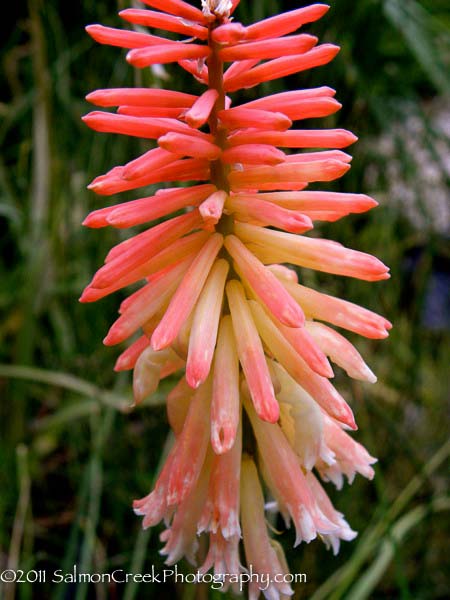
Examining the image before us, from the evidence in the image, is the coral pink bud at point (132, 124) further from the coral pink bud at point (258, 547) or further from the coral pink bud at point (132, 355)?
the coral pink bud at point (258, 547)

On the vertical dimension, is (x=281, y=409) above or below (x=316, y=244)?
below

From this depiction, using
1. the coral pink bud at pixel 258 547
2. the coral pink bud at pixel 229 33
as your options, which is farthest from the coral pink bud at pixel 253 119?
the coral pink bud at pixel 258 547

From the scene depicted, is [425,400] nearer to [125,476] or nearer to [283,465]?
[125,476]

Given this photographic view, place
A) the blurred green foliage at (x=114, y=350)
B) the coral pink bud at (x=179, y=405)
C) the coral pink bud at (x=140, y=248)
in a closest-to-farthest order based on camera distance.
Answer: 1. the coral pink bud at (x=140, y=248)
2. the coral pink bud at (x=179, y=405)
3. the blurred green foliage at (x=114, y=350)

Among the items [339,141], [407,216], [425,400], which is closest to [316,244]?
[339,141]

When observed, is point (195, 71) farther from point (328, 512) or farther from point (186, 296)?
point (328, 512)

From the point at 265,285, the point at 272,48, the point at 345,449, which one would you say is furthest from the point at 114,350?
the point at 272,48
